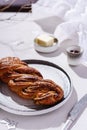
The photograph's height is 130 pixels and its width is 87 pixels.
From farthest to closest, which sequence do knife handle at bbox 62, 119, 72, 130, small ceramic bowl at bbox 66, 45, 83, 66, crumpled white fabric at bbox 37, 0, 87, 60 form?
crumpled white fabric at bbox 37, 0, 87, 60, small ceramic bowl at bbox 66, 45, 83, 66, knife handle at bbox 62, 119, 72, 130

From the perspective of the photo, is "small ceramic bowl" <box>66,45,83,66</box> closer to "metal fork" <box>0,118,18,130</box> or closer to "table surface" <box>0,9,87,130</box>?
"table surface" <box>0,9,87,130</box>

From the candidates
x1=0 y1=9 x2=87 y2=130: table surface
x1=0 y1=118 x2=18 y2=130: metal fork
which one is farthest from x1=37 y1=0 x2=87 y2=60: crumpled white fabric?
x1=0 y1=118 x2=18 y2=130: metal fork

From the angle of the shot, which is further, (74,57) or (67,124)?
(74,57)

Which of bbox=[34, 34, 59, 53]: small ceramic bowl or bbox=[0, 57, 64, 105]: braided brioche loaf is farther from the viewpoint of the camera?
bbox=[34, 34, 59, 53]: small ceramic bowl

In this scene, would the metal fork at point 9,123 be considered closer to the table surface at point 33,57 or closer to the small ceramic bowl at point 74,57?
the table surface at point 33,57

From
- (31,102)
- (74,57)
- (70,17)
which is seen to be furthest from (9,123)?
(70,17)

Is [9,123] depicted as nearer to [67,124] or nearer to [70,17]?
[67,124]

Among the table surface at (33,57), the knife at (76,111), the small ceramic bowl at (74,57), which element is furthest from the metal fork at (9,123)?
the small ceramic bowl at (74,57)
